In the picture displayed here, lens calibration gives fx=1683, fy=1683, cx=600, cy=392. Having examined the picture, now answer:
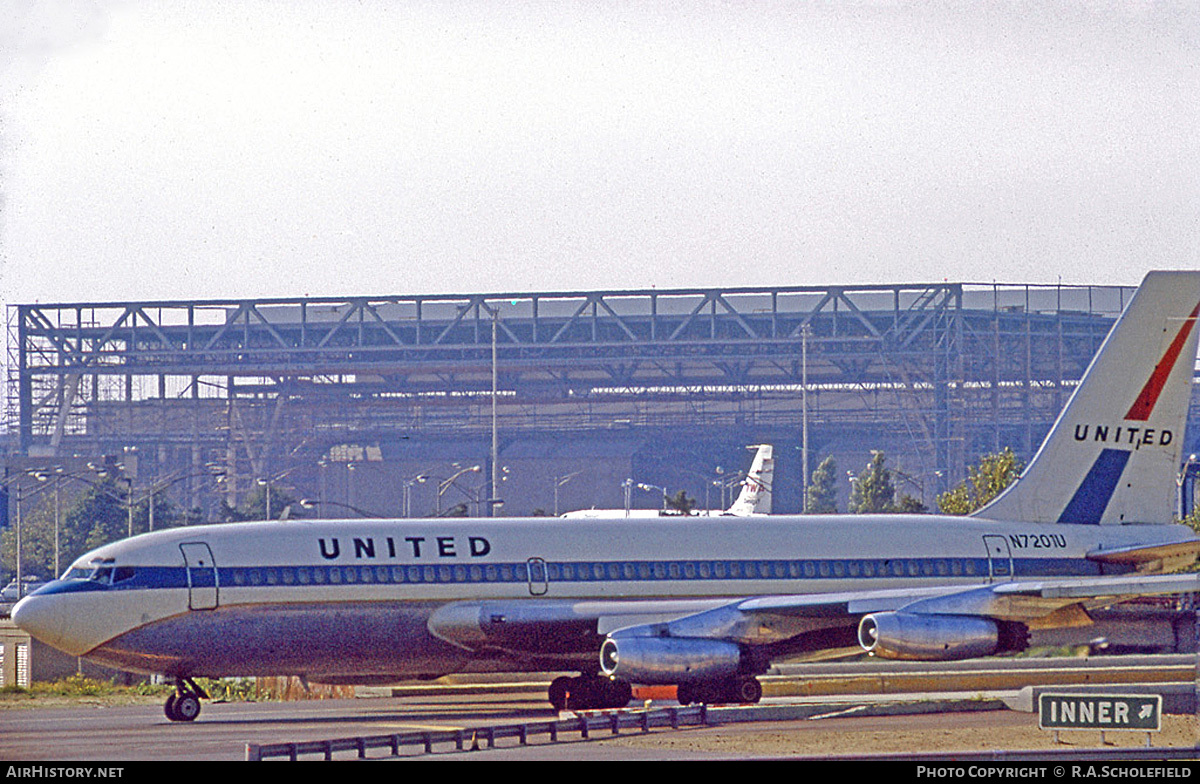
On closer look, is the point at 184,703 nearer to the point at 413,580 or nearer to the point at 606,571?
the point at 413,580

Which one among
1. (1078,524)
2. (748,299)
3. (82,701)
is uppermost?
(748,299)

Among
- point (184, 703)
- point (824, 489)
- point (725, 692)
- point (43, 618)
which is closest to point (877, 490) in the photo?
point (824, 489)

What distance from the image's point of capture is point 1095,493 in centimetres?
4153

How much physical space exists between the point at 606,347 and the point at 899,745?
122194 millimetres

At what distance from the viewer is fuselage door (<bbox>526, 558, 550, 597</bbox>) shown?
36375 mm

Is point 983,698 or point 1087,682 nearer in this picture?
point 983,698

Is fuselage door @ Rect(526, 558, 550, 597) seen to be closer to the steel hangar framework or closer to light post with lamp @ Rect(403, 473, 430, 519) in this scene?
light post with lamp @ Rect(403, 473, 430, 519)

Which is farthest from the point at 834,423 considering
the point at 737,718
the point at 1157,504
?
the point at 737,718

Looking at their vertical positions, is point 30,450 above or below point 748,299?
below

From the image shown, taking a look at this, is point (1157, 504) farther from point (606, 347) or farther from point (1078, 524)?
point (606, 347)

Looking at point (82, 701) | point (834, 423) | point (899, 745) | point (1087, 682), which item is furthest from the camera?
point (834, 423)

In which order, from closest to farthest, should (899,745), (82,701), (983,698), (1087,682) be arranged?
(899,745) → (983,698) → (1087,682) → (82,701)

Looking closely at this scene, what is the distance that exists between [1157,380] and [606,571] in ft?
49.2

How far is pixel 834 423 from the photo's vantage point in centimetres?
16462
